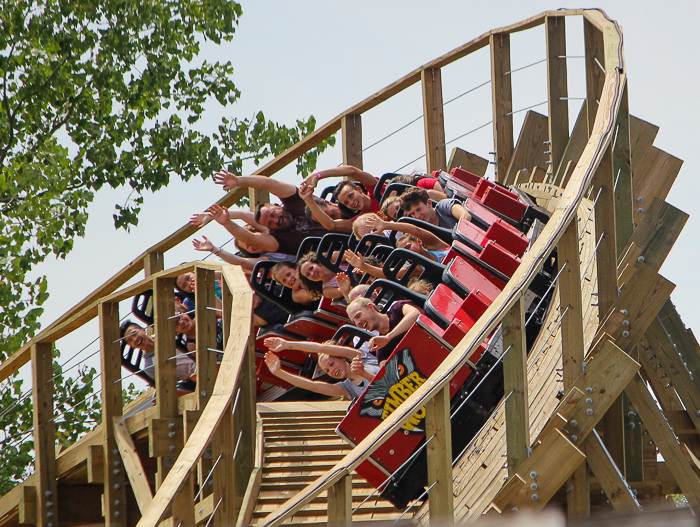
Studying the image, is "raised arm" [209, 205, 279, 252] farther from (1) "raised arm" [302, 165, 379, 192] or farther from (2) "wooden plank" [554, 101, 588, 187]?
(2) "wooden plank" [554, 101, 588, 187]

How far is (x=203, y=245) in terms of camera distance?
672cm

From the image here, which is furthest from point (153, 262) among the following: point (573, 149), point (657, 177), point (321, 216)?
point (657, 177)

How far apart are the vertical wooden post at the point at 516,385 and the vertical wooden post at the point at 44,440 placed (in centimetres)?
388

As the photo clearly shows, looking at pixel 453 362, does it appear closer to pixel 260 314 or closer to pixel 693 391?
pixel 693 391

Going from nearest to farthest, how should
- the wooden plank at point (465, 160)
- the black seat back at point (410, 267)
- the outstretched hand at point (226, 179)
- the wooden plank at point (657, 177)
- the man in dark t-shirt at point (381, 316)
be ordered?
the man in dark t-shirt at point (381, 316), the black seat back at point (410, 267), the wooden plank at point (657, 177), the outstretched hand at point (226, 179), the wooden plank at point (465, 160)

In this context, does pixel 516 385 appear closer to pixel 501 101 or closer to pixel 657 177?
pixel 657 177

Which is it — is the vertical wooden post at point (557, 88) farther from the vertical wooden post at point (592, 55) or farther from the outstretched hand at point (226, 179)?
the outstretched hand at point (226, 179)

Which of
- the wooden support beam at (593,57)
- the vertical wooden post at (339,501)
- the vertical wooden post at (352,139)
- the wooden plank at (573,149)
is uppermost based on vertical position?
the vertical wooden post at (352,139)

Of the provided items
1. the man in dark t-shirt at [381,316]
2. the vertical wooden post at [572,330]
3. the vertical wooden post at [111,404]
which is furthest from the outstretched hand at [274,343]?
the vertical wooden post at [572,330]

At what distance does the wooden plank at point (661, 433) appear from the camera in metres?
3.74

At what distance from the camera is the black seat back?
507cm

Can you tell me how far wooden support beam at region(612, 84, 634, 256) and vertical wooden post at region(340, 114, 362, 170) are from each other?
439 centimetres

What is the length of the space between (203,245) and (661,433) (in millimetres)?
3885

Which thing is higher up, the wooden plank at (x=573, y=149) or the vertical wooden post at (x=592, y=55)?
the vertical wooden post at (x=592, y=55)
